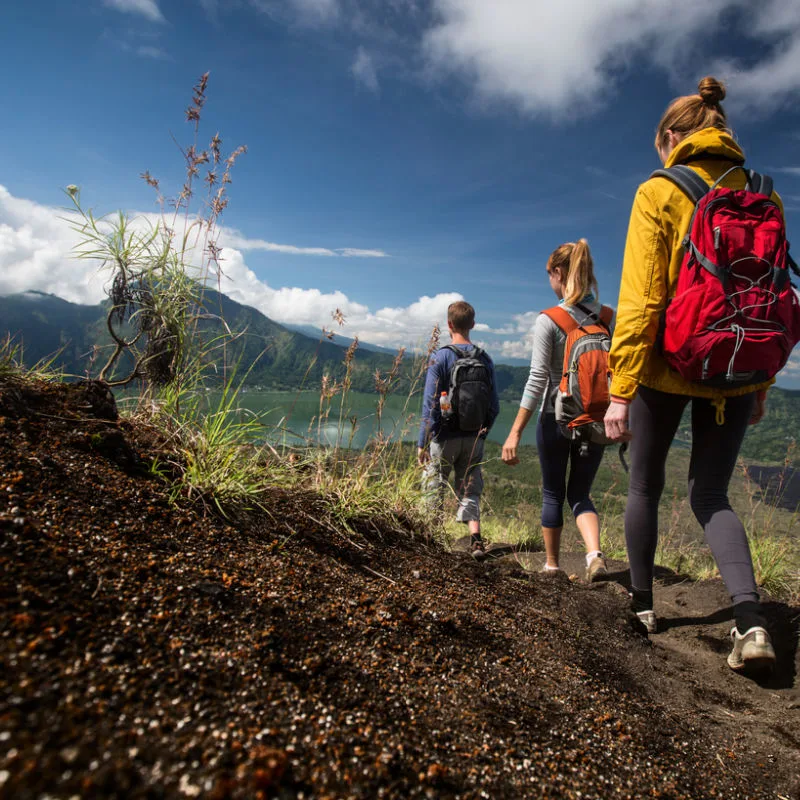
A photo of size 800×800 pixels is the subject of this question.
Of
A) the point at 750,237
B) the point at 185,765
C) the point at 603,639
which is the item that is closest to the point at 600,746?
the point at 603,639

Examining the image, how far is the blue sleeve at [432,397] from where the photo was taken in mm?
3970

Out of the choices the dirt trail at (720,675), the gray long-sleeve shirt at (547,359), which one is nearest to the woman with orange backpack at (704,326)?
the dirt trail at (720,675)

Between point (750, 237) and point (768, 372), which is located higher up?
point (750, 237)

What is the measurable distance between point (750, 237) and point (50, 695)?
2.77 m

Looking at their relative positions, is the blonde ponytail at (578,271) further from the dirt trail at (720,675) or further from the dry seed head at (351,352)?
the dirt trail at (720,675)

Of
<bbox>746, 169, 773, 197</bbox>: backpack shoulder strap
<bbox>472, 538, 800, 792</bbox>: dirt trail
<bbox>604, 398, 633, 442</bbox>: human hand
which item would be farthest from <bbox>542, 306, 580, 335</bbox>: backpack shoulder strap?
<bbox>472, 538, 800, 792</bbox>: dirt trail

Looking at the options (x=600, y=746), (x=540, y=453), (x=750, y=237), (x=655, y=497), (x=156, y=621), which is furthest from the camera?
(x=540, y=453)

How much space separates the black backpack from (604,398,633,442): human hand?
2064mm

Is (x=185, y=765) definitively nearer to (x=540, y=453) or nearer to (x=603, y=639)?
(x=603, y=639)

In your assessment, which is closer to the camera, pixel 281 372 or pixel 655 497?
pixel 655 497

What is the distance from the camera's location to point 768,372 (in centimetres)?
201

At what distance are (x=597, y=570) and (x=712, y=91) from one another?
302 cm

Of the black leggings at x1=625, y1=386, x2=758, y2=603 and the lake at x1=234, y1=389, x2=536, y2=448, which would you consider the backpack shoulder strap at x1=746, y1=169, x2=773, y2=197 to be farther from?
the lake at x1=234, y1=389, x2=536, y2=448

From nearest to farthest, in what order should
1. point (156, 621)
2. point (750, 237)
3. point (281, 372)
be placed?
point (156, 621), point (750, 237), point (281, 372)
